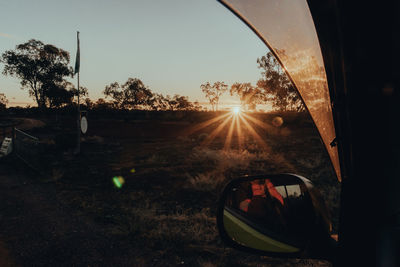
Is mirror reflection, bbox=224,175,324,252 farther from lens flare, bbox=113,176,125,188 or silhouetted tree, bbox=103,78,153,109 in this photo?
silhouetted tree, bbox=103,78,153,109

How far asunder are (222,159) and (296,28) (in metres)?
10.7

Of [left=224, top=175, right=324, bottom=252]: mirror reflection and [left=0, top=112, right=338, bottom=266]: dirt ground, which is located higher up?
[left=224, top=175, right=324, bottom=252]: mirror reflection

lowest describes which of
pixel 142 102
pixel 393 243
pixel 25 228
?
pixel 25 228

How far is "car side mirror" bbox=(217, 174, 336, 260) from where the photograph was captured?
3.31 ft

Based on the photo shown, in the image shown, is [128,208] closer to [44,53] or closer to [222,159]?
[222,159]

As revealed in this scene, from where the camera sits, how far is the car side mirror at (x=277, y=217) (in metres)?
1.01

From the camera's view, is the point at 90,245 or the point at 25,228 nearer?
the point at 90,245

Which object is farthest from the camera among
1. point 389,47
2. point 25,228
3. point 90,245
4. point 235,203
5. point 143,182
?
point 143,182

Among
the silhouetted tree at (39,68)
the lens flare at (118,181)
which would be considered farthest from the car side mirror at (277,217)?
the silhouetted tree at (39,68)

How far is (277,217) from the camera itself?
3.81 feet

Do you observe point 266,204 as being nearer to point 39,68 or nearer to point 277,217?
point 277,217

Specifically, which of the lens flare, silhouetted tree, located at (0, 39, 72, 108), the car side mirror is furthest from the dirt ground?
silhouetted tree, located at (0, 39, 72, 108)

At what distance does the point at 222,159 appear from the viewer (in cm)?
1146

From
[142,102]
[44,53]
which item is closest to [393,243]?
[44,53]
